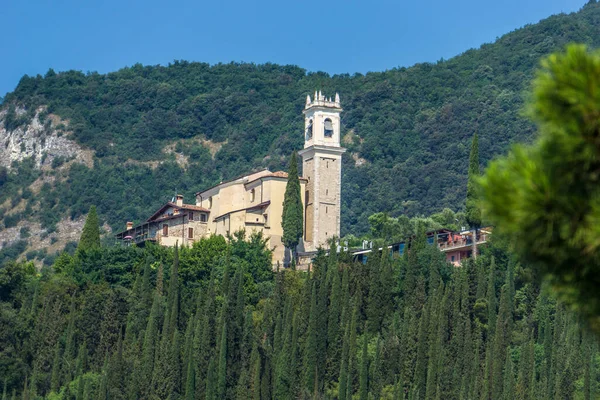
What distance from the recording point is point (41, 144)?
140875 mm

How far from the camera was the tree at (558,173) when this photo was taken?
269 inches

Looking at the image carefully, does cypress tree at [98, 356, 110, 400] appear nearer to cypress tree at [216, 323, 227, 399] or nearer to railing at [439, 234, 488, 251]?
cypress tree at [216, 323, 227, 399]

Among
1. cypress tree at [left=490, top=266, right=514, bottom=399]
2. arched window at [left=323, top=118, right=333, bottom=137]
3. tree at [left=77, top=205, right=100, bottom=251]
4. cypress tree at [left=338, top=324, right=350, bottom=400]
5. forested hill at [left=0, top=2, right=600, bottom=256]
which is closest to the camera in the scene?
cypress tree at [left=490, top=266, right=514, bottom=399]

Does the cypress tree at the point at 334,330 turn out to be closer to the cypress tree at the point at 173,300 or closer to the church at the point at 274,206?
the cypress tree at the point at 173,300

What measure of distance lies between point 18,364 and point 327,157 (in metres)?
22.3

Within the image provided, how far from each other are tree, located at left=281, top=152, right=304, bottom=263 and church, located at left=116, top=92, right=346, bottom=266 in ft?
6.26

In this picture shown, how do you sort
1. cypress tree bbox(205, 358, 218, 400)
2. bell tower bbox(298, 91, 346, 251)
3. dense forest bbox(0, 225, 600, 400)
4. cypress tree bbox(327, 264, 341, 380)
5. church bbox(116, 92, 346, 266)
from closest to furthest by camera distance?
dense forest bbox(0, 225, 600, 400), cypress tree bbox(205, 358, 218, 400), cypress tree bbox(327, 264, 341, 380), church bbox(116, 92, 346, 266), bell tower bbox(298, 91, 346, 251)

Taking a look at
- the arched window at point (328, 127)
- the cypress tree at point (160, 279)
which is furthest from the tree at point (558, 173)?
the arched window at point (328, 127)

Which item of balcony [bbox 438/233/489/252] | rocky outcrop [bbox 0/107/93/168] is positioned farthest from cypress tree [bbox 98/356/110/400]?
rocky outcrop [bbox 0/107/93/168]

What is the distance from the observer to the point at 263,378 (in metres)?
59.1

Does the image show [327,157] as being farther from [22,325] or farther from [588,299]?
[588,299]

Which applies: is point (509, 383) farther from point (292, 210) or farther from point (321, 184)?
point (321, 184)

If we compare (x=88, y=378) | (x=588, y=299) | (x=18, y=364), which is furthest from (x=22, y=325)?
(x=588, y=299)

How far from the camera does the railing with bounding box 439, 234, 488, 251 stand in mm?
69031
